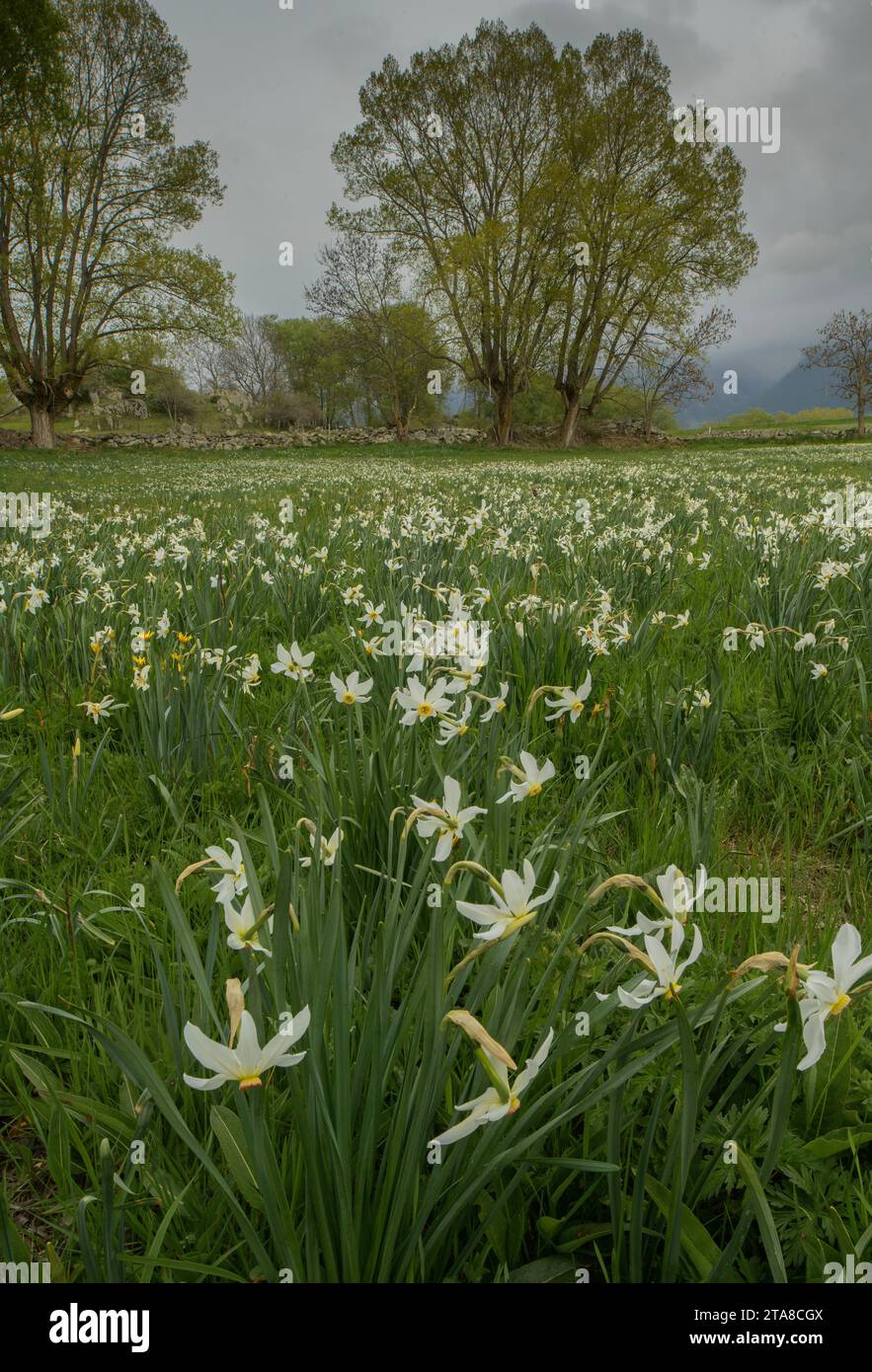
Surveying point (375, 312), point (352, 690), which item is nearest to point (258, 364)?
point (375, 312)

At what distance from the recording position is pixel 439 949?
3.28ft

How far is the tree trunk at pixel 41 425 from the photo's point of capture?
29688 millimetres

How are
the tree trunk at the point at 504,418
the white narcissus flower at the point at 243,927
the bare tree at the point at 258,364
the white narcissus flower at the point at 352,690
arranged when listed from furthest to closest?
the bare tree at the point at 258,364 < the tree trunk at the point at 504,418 < the white narcissus flower at the point at 352,690 < the white narcissus flower at the point at 243,927

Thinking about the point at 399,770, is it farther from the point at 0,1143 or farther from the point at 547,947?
the point at 0,1143

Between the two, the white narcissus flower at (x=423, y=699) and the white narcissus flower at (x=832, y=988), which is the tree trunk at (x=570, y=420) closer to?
the white narcissus flower at (x=423, y=699)

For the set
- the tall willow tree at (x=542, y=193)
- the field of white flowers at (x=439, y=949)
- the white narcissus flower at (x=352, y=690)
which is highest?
the tall willow tree at (x=542, y=193)

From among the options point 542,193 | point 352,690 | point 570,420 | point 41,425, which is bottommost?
point 352,690

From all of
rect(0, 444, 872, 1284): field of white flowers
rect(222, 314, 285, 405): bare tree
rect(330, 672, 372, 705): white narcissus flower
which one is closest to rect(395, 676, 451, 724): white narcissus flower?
rect(0, 444, 872, 1284): field of white flowers

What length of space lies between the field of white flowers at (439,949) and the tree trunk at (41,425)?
101 feet

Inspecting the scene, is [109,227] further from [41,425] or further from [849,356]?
[849,356]

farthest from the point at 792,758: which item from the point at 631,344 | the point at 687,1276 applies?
the point at 631,344

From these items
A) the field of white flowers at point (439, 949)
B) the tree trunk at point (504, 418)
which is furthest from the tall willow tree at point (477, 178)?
the field of white flowers at point (439, 949)

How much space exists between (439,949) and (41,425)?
3424 centimetres

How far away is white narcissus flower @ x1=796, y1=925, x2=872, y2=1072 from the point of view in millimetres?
782
